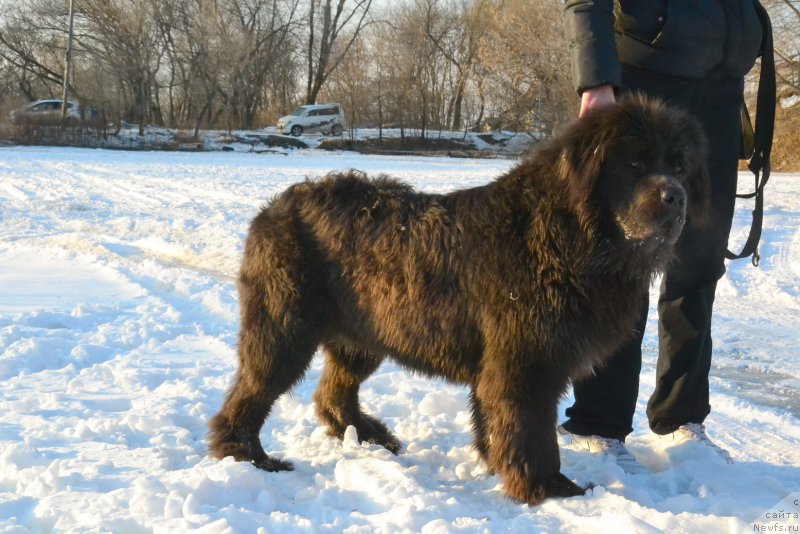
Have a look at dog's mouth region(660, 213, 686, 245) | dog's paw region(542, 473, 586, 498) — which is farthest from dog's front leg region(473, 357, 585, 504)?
dog's mouth region(660, 213, 686, 245)

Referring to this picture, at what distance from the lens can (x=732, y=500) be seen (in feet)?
10.2

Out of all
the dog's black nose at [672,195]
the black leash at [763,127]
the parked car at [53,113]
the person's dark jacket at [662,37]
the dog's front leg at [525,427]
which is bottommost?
the dog's front leg at [525,427]

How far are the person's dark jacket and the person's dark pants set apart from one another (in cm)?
10

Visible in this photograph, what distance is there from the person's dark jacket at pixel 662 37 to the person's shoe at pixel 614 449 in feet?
5.58

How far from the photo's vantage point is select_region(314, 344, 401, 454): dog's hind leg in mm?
3902

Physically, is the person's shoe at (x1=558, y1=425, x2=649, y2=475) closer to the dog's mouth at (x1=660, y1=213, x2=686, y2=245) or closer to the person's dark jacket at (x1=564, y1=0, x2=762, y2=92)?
the dog's mouth at (x1=660, y1=213, x2=686, y2=245)

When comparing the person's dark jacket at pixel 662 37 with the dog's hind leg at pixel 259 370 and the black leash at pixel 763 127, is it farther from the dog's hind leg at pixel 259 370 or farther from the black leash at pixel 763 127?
the dog's hind leg at pixel 259 370

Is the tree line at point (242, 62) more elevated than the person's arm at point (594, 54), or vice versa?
the tree line at point (242, 62)

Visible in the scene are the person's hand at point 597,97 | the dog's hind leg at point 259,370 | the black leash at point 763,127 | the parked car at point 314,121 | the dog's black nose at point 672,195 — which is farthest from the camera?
the parked car at point 314,121

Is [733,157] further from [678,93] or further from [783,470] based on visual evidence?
[783,470]

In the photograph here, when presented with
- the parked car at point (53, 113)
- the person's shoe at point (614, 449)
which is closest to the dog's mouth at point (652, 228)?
the person's shoe at point (614, 449)

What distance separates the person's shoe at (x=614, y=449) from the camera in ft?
11.7

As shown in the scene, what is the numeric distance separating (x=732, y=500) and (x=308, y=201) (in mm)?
2280

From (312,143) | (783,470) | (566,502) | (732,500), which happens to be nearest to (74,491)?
(566,502)
